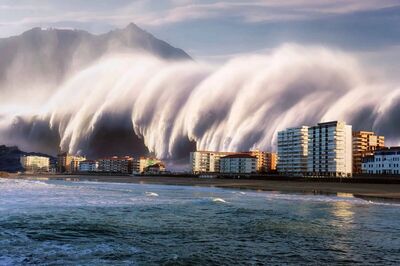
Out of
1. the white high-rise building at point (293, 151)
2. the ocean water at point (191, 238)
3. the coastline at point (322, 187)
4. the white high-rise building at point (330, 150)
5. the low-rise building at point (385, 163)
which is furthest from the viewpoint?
the white high-rise building at point (293, 151)

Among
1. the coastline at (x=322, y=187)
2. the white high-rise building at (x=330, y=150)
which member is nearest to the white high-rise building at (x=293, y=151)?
the white high-rise building at (x=330, y=150)

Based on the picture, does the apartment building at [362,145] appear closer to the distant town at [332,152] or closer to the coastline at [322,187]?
the distant town at [332,152]

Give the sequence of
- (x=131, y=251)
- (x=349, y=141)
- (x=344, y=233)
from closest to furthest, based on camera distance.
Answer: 1. (x=131, y=251)
2. (x=344, y=233)
3. (x=349, y=141)

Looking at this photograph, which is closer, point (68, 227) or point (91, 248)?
point (91, 248)

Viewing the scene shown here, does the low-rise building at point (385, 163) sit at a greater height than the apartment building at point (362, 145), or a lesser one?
lesser

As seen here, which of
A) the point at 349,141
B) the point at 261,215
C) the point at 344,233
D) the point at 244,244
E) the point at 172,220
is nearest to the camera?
the point at 244,244

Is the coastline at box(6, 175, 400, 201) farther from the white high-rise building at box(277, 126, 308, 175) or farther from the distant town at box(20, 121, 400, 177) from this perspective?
the white high-rise building at box(277, 126, 308, 175)

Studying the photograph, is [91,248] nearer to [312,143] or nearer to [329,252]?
[329,252]

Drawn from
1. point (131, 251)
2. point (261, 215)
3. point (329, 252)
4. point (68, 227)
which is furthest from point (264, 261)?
point (261, 215)
